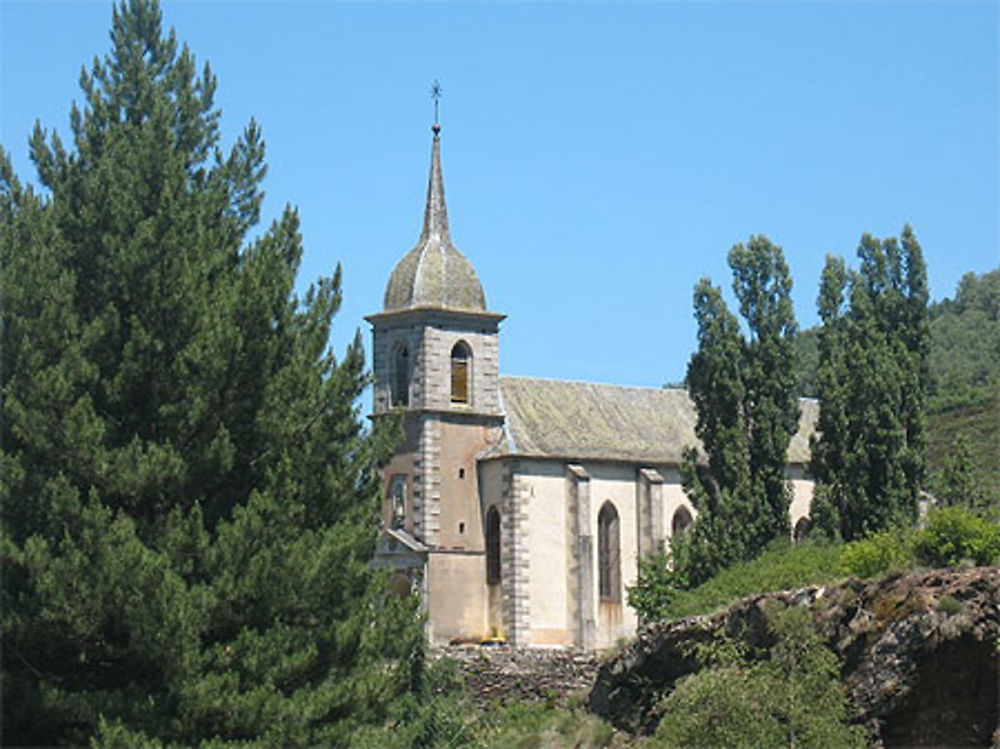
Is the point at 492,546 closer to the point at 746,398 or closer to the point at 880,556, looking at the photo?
the point at 746,398

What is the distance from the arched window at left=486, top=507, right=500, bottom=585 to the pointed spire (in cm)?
867

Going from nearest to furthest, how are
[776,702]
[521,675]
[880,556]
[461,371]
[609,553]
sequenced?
1. [776,702]
2. [880,556]
3. [521,675]
4. [461,371]
5. [609,553]

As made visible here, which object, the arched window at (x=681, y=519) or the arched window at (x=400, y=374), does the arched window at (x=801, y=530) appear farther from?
the arched window at (x=400, y=374)

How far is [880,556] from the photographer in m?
31.4

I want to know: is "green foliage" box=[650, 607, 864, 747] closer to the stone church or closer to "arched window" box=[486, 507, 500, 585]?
the stone church

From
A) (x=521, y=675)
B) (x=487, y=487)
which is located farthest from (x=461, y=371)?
(x=521, y=675)

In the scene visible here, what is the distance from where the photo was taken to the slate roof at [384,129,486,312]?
2181 inches

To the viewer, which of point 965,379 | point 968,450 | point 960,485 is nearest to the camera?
point 960,485

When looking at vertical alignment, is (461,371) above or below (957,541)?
above

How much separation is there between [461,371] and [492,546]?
17.8 feet

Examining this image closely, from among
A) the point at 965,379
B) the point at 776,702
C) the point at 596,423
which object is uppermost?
the point at 965,379

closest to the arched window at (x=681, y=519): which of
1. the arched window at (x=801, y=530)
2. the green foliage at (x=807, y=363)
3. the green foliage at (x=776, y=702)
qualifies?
the arched window at (x=801, y=530)

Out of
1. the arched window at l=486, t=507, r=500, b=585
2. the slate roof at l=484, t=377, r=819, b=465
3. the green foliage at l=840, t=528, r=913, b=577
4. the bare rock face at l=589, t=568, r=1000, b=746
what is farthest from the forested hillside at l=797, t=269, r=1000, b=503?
the bare rock face at l=589, t=568, r=1000, b=746

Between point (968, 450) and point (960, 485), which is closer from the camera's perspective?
point (960, 485)
